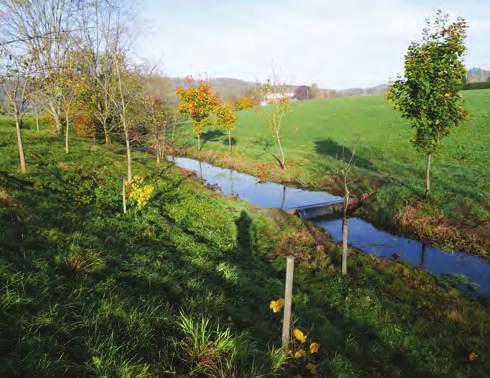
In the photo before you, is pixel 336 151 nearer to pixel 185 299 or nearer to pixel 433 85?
pixel 433 85

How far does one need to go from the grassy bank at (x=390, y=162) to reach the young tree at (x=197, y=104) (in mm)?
4446

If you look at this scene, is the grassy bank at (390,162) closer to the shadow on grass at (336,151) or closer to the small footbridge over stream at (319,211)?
the shadow on grass at (336,151)

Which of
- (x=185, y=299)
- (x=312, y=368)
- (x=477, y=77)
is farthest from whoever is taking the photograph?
(x=477, y=77)

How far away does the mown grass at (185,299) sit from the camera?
4.93m

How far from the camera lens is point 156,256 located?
9.52 meters

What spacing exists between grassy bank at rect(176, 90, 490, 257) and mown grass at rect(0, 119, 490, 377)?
5.67m

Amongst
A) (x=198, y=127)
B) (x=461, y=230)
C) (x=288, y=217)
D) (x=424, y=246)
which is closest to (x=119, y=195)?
(x=288, y=217)

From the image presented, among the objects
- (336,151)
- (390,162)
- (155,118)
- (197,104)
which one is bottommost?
(390,162)

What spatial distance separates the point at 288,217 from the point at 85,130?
29.8 meters

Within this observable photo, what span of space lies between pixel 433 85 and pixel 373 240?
883 centimetres

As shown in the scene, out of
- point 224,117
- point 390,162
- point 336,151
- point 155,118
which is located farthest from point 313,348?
point 224,117

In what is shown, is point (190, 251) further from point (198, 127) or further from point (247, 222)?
point (198, 127)

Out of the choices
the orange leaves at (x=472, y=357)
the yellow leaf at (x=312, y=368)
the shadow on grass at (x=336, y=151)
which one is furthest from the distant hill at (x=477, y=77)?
the yellow leaf at (x=312, y=368)

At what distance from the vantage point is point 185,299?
7.00 metres
